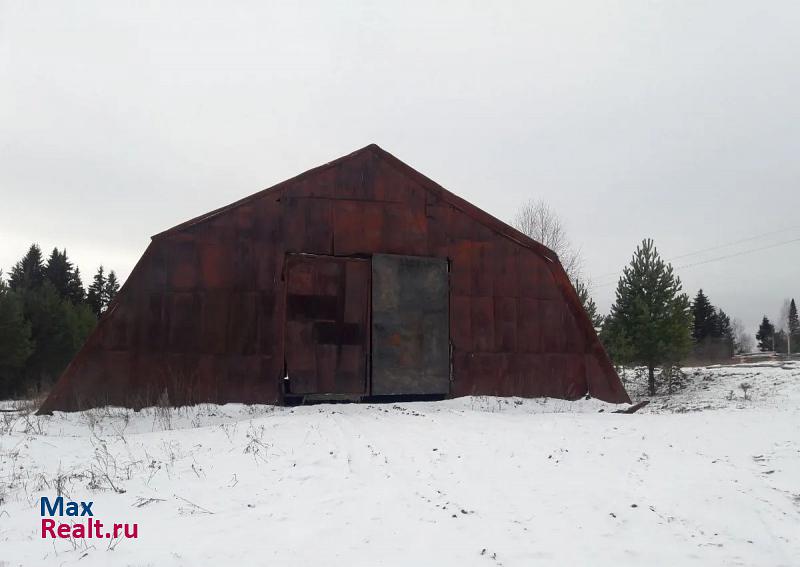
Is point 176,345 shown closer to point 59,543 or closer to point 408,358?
point 408,358

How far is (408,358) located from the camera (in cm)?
1436

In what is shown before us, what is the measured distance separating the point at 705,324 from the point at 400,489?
66.2 metres

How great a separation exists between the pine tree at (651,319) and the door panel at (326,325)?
508 inches

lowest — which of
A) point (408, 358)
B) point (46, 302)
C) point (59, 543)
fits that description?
point (59, 543)

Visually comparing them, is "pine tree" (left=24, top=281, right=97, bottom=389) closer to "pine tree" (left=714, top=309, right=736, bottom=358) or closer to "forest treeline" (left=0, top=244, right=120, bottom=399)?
"forest treeline" (left=0, top=244, right=120, bottom=399)

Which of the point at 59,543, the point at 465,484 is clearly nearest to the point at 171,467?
the point at 59,543

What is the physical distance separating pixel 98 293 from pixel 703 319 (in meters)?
67.4

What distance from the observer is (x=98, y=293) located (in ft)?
205

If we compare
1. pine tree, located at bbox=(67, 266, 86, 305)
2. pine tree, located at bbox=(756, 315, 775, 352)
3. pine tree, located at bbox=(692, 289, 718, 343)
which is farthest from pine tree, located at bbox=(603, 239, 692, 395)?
pine tree, located at bbox=(756, 315, 775, 352)

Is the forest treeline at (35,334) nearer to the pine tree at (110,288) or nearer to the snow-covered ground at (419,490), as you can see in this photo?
the pine tree at (110,288)

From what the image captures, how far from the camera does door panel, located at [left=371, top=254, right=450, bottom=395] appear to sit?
46.6 ft

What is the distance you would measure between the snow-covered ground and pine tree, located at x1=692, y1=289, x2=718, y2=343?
184ft

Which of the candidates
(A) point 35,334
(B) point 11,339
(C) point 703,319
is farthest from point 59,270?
(C) point 703,319

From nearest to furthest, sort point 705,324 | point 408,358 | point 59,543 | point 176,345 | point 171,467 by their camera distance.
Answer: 1. point 59,543
2. point 171,467
3. point 176,345
4. point 408,358
5. point 705,324
